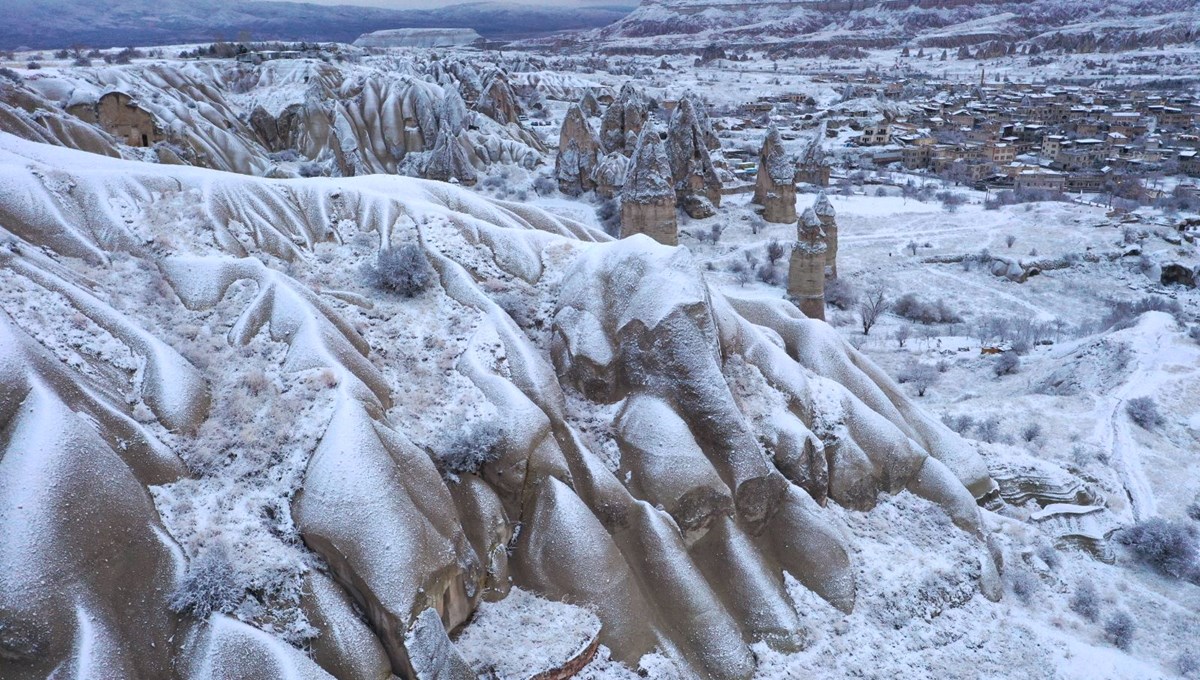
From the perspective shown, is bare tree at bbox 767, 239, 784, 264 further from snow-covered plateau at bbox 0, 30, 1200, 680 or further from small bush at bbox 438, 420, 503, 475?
small bush at bbox 438, 420, 503, 475

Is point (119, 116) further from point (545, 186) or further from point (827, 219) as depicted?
point (827, 219)

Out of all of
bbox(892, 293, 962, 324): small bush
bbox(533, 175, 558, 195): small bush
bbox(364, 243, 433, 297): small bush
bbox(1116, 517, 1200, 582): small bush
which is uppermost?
Answer: bbox(364, 243, 433, 297): small bush

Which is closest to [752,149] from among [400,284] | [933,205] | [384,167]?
[933,205]

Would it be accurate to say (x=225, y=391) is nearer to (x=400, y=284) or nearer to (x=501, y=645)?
(x=400, y=284)

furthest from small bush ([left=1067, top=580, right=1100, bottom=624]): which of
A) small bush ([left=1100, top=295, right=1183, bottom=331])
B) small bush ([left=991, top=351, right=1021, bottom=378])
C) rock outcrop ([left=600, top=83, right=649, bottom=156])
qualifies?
rock outcrop ([left=600, top=83, right=649, bottom=156])

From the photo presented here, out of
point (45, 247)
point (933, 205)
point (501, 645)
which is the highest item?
point (45, 247)

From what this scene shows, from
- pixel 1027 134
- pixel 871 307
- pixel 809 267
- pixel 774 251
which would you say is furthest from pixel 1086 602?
pixel 1027 134
